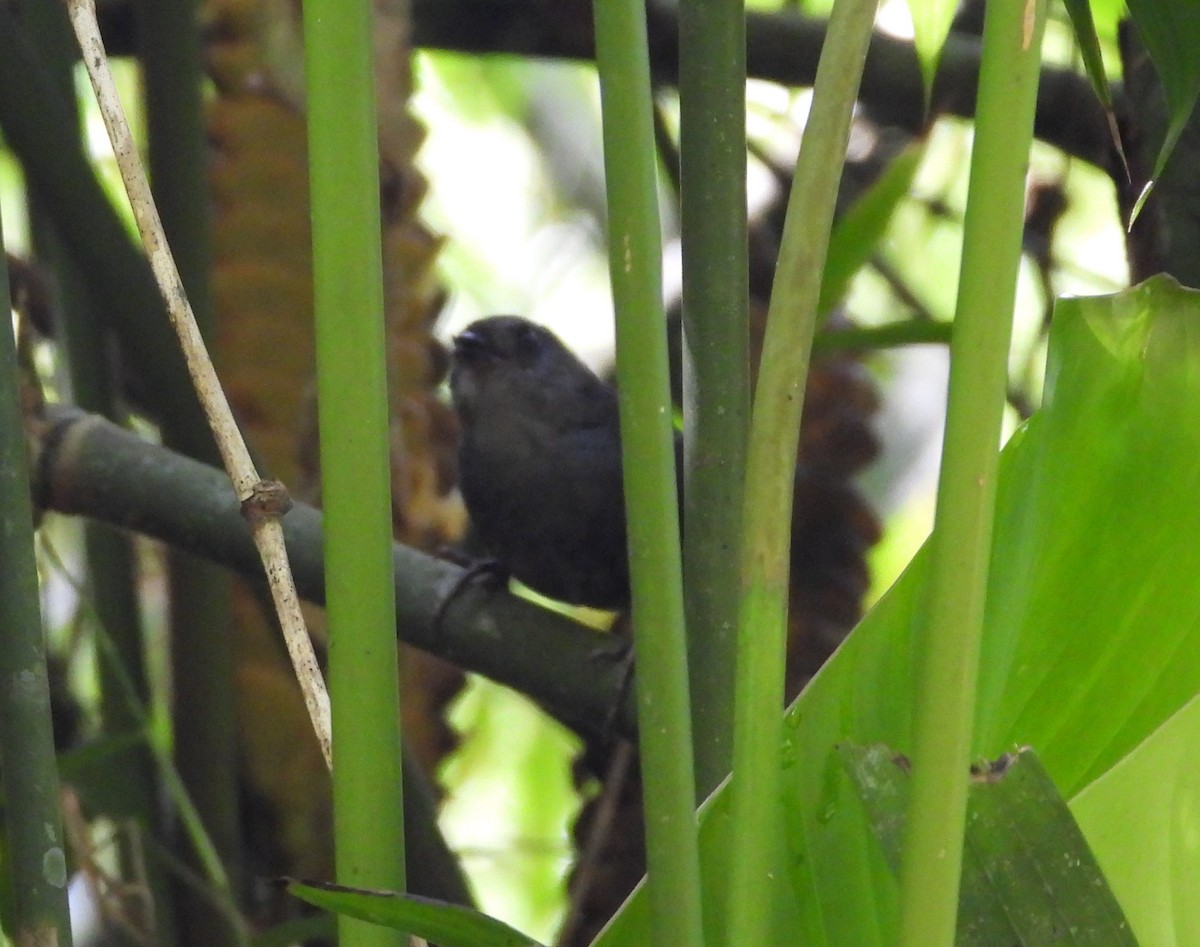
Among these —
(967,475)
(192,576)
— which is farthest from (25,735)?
(192,576)

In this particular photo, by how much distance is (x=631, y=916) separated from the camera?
61cm

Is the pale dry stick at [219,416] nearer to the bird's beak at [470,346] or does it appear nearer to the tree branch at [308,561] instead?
the tree branch at [308,561]

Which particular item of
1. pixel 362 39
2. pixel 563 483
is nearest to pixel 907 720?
pixel 362 39

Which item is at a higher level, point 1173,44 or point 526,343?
point 526,343

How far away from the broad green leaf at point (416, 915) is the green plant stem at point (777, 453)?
9 centimetres

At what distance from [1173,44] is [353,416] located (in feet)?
1.25

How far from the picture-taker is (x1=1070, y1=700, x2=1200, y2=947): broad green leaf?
0.60 m

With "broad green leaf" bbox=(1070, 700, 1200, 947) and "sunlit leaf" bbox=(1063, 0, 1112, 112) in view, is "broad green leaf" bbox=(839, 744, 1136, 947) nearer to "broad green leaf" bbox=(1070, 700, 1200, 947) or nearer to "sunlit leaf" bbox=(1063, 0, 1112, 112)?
"broad green leaf" bbox=(1070, 700, 1200, 947)

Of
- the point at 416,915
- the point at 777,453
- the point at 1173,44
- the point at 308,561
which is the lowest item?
the point at 416,915

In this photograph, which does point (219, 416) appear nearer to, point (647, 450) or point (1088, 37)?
point (647, 450)

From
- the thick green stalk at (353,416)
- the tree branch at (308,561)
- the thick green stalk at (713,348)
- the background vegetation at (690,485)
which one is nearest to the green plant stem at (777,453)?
the background vegetation at (690,485)

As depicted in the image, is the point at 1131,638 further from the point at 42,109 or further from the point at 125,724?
the point at 125,724

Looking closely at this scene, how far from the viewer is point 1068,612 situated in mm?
659

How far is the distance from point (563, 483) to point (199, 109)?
710 millimetres
